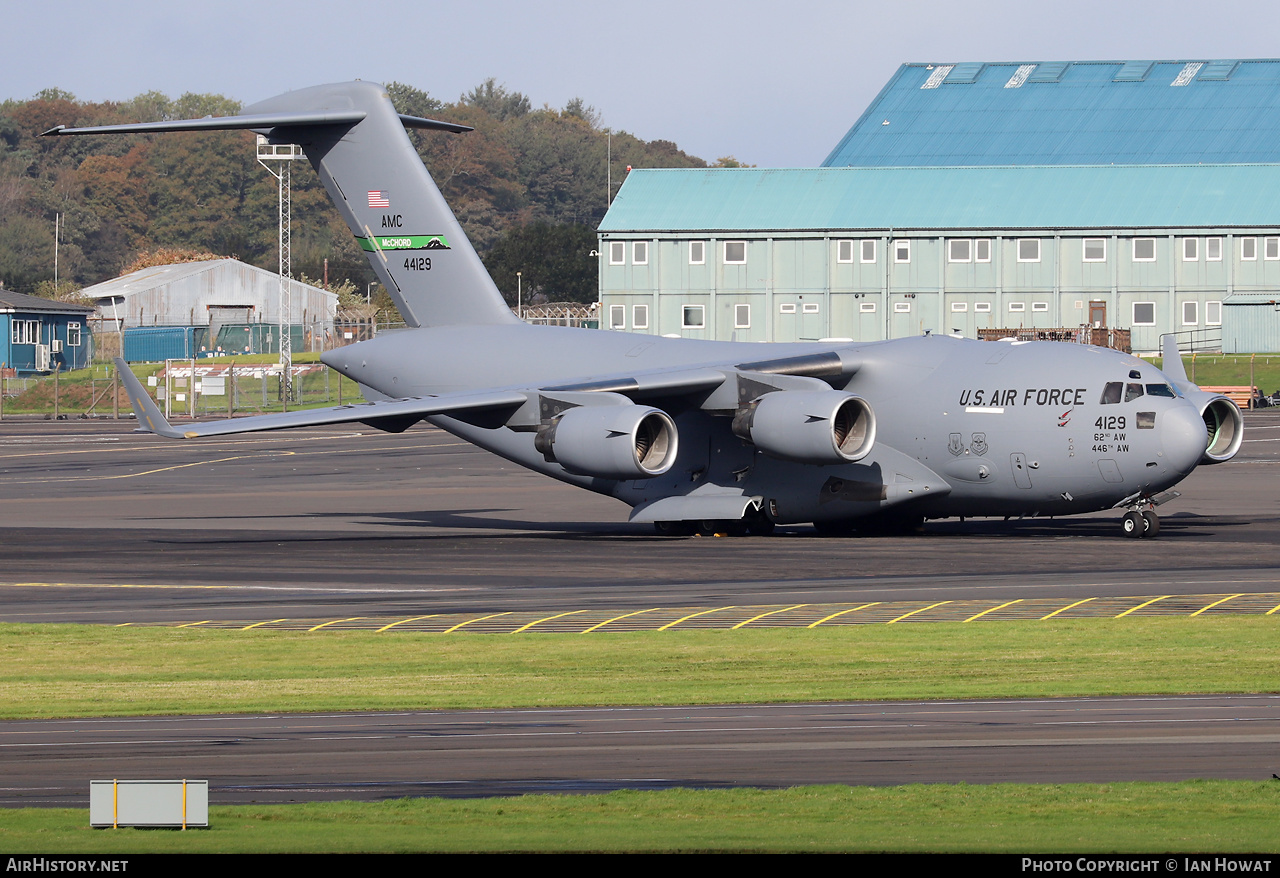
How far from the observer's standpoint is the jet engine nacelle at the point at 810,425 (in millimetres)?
28156

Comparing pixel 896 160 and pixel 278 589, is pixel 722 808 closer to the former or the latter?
pixel 278 589

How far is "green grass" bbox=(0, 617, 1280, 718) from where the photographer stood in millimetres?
14758

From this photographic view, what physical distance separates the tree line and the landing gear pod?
10506cm

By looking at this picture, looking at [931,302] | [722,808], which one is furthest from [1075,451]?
[931,302]

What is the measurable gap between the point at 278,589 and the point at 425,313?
11911mm

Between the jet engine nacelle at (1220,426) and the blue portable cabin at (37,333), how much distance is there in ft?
250

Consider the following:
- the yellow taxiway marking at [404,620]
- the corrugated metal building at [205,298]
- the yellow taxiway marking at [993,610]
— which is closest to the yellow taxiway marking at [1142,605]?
the yellow taxiway marking at [993,610]

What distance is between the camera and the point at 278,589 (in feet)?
77.5

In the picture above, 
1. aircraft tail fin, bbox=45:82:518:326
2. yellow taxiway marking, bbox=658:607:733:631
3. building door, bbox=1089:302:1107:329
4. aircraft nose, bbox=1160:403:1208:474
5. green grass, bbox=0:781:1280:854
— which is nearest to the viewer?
green grass, bbox=0:781:1280:854

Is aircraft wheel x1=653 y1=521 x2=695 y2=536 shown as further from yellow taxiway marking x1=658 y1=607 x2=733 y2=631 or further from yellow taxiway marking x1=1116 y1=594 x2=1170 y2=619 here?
yellow taxiway marking x1=1116 y1=594 x2=1170 y2=619

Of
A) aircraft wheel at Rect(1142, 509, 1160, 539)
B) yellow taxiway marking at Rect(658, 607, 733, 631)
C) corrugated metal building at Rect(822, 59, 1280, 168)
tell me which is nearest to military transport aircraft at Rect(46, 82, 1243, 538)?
aircraft wheel at Rect(1142, 509, 1160, 539)

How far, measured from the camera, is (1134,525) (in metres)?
28.6

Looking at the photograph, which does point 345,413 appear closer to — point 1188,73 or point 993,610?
point 993,610

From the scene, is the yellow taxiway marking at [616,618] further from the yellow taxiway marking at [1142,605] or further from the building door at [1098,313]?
the building door at [1098,313]
